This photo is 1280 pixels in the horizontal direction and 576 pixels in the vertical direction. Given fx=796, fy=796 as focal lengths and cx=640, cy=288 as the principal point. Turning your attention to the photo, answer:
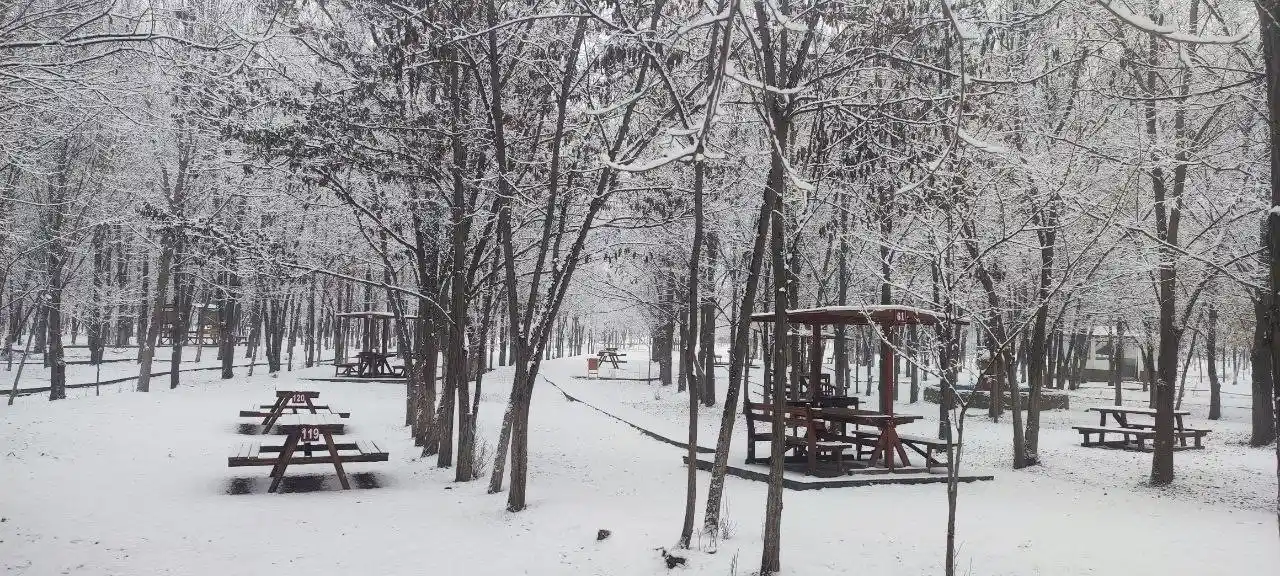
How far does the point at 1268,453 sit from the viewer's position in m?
16.2

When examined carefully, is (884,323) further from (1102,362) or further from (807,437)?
(1102,362)

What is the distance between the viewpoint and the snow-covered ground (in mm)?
6852

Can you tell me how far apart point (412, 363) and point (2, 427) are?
6.87 m

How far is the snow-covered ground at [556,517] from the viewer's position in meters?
6.85

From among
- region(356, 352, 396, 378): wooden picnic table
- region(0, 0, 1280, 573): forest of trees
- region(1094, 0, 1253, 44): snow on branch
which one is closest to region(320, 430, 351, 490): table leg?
region(0, 0, 1280, 573): forest of trees

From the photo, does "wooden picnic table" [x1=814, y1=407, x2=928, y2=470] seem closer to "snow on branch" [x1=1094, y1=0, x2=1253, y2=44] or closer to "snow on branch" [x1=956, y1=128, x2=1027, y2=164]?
"snow on branch" [x1=956, y1=128, x2=1027, y2=164]

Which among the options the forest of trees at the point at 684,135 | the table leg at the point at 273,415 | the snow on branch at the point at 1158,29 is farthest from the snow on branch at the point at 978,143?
the table leg at the point at 273,415

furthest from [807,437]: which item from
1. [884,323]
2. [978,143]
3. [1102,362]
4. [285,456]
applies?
[1102,362]

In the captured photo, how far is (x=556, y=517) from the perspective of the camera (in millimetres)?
8359

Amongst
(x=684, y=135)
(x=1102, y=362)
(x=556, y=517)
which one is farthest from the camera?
(x=1102, y=362)

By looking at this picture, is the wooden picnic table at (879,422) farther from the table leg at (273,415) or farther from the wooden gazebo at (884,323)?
the table leg at (273,415)

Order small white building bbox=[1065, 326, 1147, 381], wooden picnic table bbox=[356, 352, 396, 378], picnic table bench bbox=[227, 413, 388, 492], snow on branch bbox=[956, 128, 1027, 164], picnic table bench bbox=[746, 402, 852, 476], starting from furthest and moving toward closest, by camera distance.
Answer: small white building bbox=[1065, 326, 1147, 381]
wooden picnic table bbox=[356, 352, 396, 378]
picnic table bench bbox=[746, 402, 852, 476]
picnic table bench bbox=[227, 413, 388, 492]
snow on branch bbox=[956, 128, 1027, 164]

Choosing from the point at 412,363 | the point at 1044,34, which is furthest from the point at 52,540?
the point at 1044,34

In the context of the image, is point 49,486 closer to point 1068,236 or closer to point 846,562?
point 846,562
